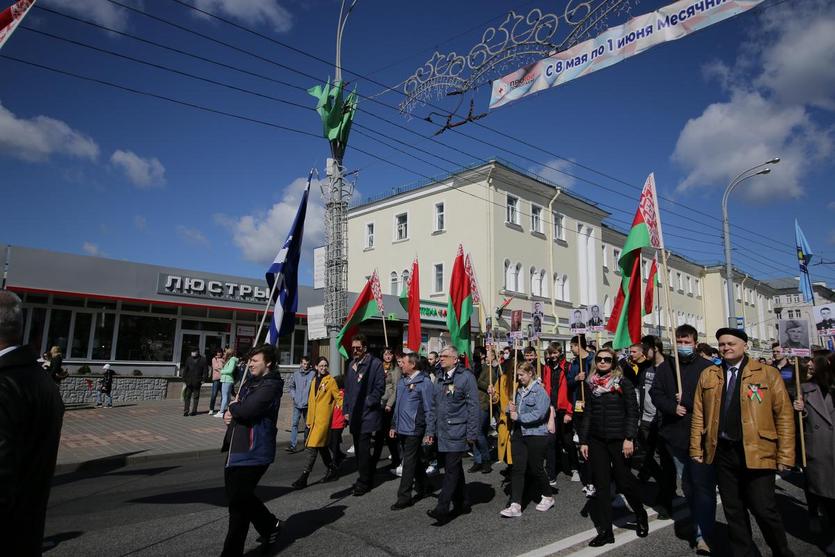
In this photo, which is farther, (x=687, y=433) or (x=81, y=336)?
(x=81, y=336)

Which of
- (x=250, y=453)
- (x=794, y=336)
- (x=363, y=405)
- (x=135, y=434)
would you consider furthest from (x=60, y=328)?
(x=794, y=336)

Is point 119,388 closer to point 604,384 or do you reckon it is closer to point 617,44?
point 604,384

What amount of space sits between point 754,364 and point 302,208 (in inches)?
224

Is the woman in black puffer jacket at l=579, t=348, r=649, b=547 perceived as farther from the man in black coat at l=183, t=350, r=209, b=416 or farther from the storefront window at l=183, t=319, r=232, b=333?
the storefront window at l=183, t=319, r=232, b=333

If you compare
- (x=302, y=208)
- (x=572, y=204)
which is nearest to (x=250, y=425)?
(x=302, y=208)

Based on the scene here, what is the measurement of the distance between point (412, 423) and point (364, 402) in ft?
4.16

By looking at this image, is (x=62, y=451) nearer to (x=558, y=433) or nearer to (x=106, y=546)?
(x=106, y=546)

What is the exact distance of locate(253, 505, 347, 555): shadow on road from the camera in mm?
5051

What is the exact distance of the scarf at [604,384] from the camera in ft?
18.4

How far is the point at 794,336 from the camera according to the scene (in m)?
6.32

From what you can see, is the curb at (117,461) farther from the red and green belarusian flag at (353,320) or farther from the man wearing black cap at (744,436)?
the man wearing black cap at (744,436)

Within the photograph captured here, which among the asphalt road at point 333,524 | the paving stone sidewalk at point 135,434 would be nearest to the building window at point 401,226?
the paving stone sidewalk at point 135,434

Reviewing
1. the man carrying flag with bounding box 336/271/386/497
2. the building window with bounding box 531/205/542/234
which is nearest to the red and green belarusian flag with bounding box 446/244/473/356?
the man carrying flag with bounding box 336/271/386/497

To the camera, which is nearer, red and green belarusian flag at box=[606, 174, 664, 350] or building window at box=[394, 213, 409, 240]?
red and green belarusian flag at box=[606, 174, 664, 350]
